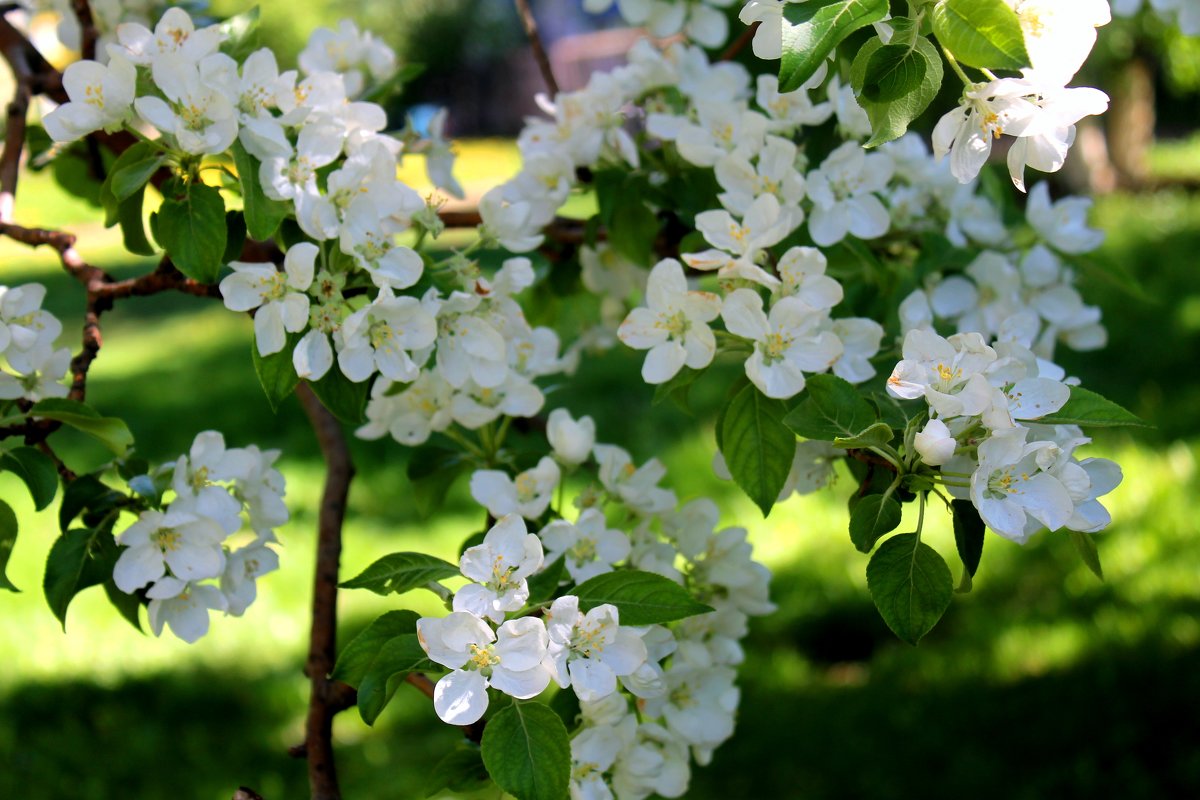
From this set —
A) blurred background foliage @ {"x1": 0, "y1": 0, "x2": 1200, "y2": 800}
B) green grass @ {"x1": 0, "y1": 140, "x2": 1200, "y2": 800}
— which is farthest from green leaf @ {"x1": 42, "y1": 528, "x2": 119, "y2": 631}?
green grass @ {"x1": 0, "y1": 140, "x2": 1200, "y2": 800}

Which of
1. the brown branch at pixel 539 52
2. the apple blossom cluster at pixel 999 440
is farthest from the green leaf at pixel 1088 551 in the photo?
the brown branch at pixel 539 52

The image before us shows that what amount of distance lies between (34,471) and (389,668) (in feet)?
1.22

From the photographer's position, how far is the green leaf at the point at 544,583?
3.26 feet

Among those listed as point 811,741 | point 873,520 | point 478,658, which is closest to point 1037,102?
point 873,520

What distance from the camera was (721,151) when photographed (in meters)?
1.32

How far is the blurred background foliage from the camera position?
2.47 m

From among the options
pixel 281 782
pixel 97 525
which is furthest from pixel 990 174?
pixel 281 782

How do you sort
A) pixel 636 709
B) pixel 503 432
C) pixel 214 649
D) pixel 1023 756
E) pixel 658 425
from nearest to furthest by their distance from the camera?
pixel 636 709 < pixel 503 432 < pixel 1023 756 < pixel 214 649 < pixel 658 425

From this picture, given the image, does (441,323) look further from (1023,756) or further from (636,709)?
(1023,756)

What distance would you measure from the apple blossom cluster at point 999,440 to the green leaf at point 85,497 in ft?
2.34

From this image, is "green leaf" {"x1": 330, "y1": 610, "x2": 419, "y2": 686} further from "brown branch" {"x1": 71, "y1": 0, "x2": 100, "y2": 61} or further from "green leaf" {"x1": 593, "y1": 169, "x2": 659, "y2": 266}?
"brown branch" {"x1": 71, "y1": 0, "x2": 100, "y2": 61}

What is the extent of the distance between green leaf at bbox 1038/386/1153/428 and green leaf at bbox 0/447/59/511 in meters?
0.83

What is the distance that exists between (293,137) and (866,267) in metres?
0.62

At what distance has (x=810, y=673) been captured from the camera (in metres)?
2.82
